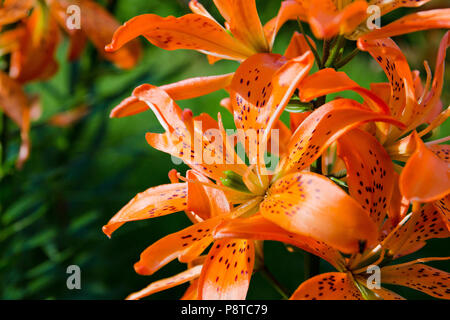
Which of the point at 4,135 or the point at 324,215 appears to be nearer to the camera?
the point at 324,215

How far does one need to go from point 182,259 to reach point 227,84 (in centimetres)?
21

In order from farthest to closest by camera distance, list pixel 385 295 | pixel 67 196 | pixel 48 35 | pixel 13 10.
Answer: pixel 67 196 → pixel 48 35 → pixel 13 10 → pixel 385 295

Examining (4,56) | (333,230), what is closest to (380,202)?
(333,230)

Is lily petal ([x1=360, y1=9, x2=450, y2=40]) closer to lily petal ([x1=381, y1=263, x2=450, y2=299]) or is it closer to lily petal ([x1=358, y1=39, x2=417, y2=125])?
lily petal ([x1=358, y1=39, x2=417, y2=125])

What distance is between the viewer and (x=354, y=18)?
41 cm

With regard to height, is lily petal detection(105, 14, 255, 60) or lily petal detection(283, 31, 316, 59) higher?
lily petal detection(105, 14, 255, 60)

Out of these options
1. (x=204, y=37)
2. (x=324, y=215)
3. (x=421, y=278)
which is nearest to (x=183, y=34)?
(x=204, y=37)

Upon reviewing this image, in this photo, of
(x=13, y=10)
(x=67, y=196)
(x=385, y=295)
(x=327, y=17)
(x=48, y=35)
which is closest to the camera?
(x=327, y=17)

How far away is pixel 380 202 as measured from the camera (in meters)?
0.48

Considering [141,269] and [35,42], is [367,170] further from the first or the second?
[35,42]

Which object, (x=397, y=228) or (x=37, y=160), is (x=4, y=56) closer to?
(x=37, y=160)

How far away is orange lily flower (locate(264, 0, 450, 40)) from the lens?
36 centimetres

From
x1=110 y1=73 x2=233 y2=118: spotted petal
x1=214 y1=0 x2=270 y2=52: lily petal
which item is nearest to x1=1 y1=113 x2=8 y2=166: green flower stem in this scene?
x1=110 y1=73 x2=233 y2=118: spotted petal

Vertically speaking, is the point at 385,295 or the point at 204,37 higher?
the point at 204,37
